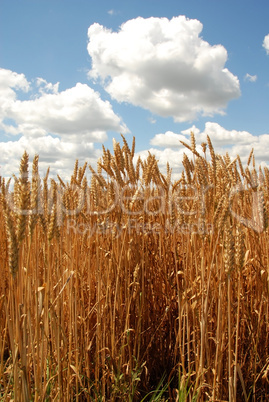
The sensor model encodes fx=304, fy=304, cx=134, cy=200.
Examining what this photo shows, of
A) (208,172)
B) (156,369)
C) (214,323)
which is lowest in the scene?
(156,369)

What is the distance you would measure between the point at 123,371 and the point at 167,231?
2.64ft

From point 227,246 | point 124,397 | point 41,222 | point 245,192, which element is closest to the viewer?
point 227,246

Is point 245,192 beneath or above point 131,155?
beneath

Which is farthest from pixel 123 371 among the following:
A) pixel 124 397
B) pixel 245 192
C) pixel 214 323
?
pixel 245 192

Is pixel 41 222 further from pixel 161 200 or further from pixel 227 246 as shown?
pixel 161 200

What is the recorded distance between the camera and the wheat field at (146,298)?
1.20m

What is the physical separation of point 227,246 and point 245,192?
1.16m

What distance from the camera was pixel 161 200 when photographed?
194 centimetres

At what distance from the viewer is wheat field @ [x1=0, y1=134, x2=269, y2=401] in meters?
1.20

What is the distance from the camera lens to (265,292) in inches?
58.1

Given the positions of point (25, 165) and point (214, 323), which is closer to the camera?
point (25, 165)

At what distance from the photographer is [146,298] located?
1631mm

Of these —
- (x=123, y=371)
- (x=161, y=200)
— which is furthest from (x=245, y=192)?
(x=123, y=371)

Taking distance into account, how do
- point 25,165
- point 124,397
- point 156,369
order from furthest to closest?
point 156,369
point 124,397
point 25,165
